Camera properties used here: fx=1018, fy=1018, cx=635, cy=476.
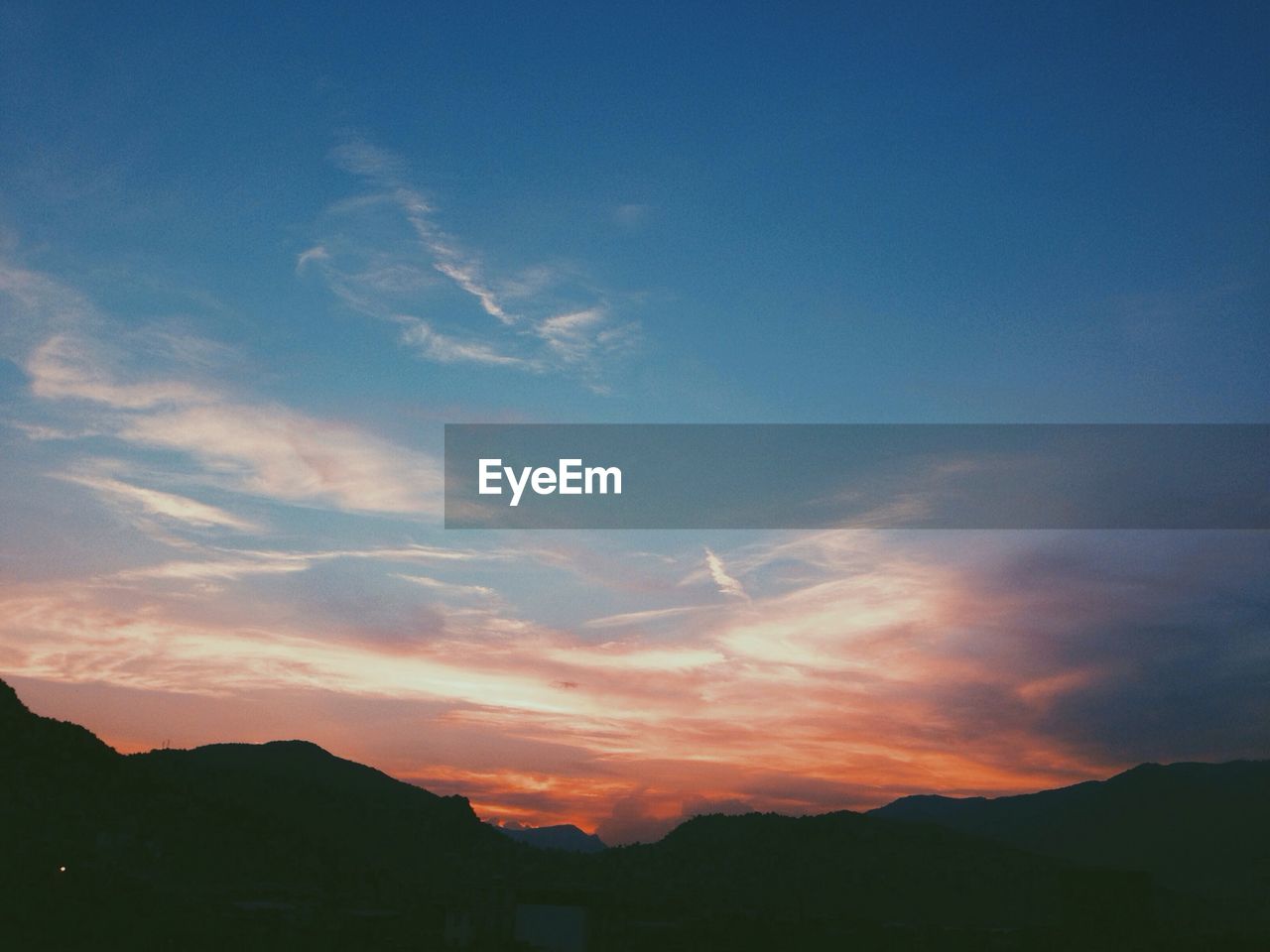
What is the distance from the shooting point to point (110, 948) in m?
71.2

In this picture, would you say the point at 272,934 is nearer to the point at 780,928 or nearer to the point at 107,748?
the point at 780,928

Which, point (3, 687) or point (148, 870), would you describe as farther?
point (3, 687)

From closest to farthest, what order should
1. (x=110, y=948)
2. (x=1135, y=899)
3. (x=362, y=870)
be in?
(x=110, y=948), (x=1135, y=899), (x=362, y=870)

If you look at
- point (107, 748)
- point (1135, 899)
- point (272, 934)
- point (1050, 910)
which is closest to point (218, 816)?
point (107, 748)

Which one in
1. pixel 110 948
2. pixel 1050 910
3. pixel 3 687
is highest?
pixel 3 687

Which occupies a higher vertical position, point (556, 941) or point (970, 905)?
point (556, 941)

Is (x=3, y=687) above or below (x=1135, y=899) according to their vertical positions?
above

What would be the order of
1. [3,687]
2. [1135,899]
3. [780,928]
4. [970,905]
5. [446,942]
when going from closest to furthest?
[446,942]
[1135,899]
[780,928]
[3,687]
[970,905]

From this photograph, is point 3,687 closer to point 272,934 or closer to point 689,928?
point 272,934

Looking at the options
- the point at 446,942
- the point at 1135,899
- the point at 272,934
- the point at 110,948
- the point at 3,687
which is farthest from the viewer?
the point at 3,687

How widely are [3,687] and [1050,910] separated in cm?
19032

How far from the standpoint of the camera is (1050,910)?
199750 mm

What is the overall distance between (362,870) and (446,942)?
303ft

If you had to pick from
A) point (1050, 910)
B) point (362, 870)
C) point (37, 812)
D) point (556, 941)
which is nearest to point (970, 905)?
point (1050, 910)
